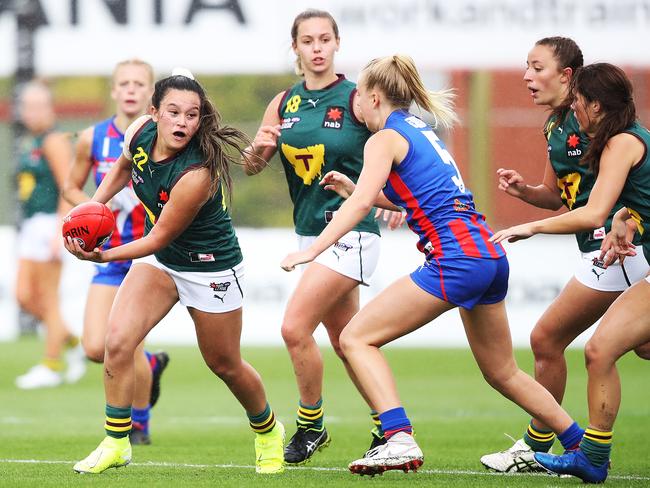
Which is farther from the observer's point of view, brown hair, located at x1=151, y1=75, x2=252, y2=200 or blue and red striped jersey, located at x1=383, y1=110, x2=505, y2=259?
brown hair, located at x1=151, y1=75, x2=252, y2=200

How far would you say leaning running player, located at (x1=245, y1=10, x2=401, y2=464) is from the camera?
7242mm

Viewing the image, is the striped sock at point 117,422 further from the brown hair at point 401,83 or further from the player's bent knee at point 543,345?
the player's bent knee at point 543,345

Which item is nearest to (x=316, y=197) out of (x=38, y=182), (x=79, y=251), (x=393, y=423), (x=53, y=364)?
(x=79, y=251)

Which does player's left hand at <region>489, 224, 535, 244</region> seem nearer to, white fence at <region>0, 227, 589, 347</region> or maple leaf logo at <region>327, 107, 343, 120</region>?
maple leaf logo at <region>327, 107, 343, 120</region>

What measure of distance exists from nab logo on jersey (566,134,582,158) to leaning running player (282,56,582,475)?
810 millimetres

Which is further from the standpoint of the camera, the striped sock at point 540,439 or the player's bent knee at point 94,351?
the player's bent knee at point 94,351

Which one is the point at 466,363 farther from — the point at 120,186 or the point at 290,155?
the point at 120,186

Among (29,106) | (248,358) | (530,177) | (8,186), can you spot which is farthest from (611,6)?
(8,186)

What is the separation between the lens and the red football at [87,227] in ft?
20.4

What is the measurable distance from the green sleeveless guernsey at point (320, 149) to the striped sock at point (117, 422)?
1.74 m

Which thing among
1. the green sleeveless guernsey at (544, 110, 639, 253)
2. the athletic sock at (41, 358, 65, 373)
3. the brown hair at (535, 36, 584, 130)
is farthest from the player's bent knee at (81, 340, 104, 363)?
the athletic sock at (41, 358, 65, 373)

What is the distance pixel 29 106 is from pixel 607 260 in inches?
Answer: 337

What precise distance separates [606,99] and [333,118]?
193 cm

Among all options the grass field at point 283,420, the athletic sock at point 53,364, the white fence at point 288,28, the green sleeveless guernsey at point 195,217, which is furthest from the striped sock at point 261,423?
the white fence at point 288,28
